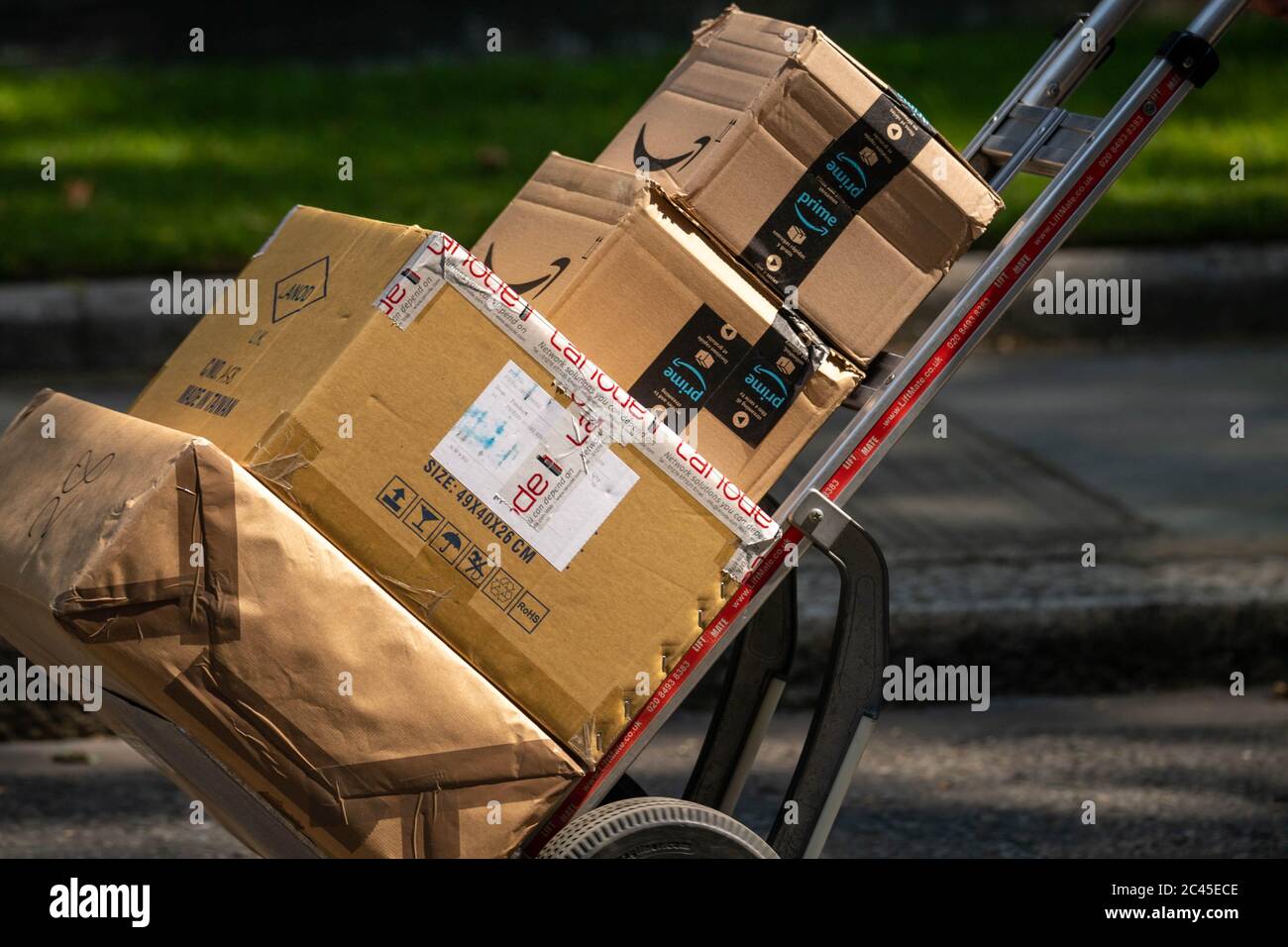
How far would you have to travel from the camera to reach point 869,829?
3994mm

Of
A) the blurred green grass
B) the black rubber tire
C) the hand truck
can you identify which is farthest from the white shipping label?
the blurred green grass

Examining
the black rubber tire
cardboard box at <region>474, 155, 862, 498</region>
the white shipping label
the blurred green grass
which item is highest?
the blurred green grass

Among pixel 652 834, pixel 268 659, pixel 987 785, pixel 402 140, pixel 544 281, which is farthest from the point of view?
pixel 402 140

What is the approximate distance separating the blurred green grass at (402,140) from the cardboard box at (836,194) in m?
4.82

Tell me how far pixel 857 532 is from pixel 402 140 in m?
6.37

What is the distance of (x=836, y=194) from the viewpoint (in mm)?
2814

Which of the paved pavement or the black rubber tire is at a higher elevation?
the paved pavement

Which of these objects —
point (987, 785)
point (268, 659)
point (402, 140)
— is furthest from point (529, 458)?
point (402, 140)

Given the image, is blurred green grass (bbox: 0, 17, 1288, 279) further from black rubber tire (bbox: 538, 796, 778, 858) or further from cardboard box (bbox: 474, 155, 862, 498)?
black rubber tire (bbox: 538, 796, 778, 858)

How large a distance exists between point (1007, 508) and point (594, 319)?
316cm

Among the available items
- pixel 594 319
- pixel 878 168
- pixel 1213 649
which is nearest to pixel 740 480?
pixel 594 319

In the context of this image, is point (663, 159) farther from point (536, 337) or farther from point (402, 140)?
point (402, 140)

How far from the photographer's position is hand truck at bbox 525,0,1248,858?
271 centimetres
